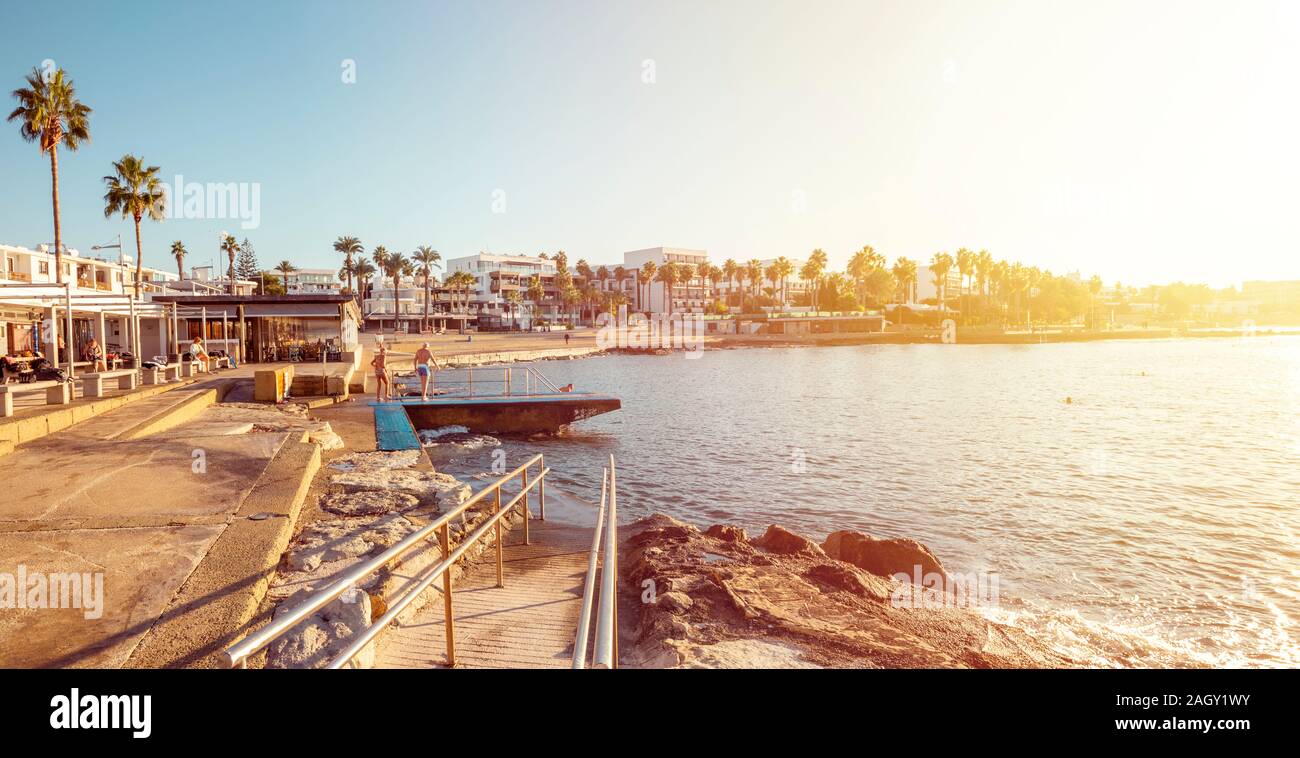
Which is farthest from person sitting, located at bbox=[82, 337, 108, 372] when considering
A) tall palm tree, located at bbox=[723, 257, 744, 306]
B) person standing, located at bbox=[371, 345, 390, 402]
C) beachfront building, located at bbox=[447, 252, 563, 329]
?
tall palm tree, located at bbox=[723, 257, 744, 306]

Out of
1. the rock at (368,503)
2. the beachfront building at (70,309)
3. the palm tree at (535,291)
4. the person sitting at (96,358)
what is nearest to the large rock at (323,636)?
the rock at (368,503)

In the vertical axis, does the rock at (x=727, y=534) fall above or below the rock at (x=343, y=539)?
below

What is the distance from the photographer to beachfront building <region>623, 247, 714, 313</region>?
163250mm

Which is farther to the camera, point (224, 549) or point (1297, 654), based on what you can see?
point (1297, 654)

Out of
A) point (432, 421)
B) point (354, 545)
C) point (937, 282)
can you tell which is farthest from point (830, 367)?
point (937, 282)

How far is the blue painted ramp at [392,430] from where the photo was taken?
1585 cm

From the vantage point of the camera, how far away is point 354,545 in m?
7.03

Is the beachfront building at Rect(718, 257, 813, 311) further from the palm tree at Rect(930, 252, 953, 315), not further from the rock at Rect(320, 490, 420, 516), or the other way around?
the rock at Rect(320, 490, 420, 516)

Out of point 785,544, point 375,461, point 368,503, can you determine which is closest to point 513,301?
point 375,461

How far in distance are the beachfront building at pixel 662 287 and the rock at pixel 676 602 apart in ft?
495

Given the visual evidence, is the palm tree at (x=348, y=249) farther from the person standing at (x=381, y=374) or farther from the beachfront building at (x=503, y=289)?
the person standing at (x=381, y=374)

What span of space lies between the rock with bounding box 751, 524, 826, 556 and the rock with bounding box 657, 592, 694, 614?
12.6ft

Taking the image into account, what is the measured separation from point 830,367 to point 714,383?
27.2m
